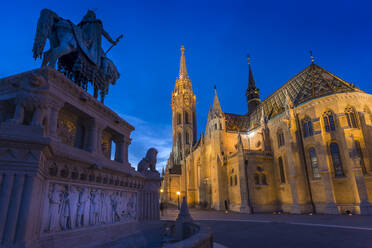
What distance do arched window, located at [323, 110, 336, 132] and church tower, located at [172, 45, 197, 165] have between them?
1441 inches

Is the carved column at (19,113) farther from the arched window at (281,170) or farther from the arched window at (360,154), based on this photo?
the arched window at (281,170)

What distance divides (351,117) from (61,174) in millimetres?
28083

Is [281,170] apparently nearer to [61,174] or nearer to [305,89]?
[305,89]

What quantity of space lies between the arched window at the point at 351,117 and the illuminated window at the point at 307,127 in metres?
3.59

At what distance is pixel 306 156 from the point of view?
2508 cm

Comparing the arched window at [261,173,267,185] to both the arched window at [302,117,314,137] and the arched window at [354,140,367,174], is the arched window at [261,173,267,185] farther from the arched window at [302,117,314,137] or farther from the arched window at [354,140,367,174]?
the arched window at [354,140,367,174]

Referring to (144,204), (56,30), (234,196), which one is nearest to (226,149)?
(234,196)

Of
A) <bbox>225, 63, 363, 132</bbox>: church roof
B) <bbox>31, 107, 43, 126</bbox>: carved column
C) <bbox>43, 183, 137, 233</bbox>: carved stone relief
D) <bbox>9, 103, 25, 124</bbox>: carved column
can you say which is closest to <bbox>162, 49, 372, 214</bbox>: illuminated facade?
<bbox>225, 63, 363, 132</bbox>: church roof

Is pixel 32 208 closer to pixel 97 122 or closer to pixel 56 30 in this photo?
pixel 97 122

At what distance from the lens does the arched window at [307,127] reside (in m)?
25.5

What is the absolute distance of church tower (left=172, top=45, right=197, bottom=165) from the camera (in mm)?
60766

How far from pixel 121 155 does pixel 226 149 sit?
93.2ft

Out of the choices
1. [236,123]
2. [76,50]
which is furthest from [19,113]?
[236,123]

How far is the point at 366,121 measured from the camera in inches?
915
